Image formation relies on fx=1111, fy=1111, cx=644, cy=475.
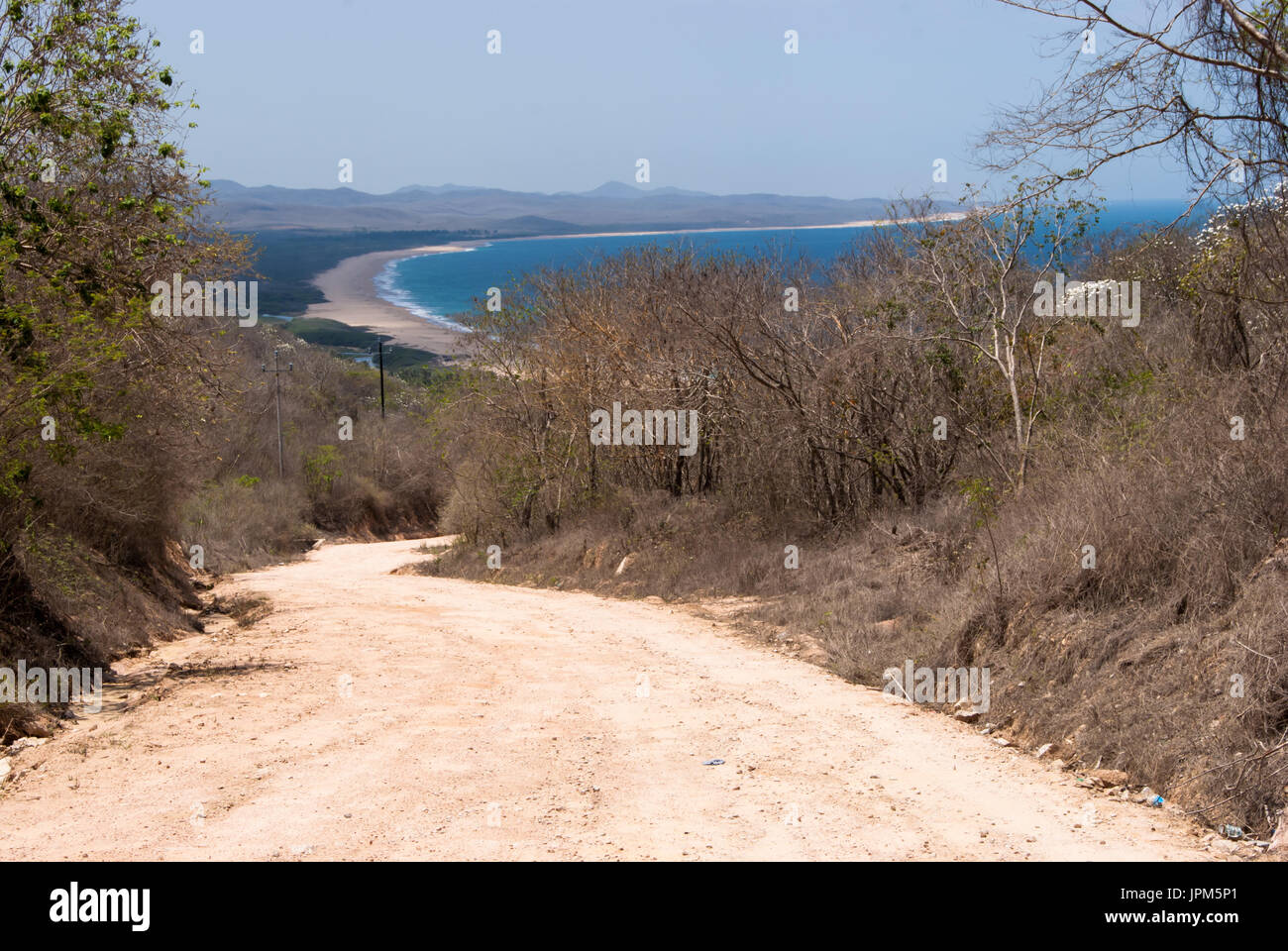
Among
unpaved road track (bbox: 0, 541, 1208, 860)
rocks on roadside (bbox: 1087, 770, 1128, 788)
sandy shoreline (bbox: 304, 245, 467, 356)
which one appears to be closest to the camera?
unpaved road track (bbox: 0, 541, 1208, 860)

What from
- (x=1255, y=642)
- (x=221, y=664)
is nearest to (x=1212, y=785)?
(x=1255, y=642)

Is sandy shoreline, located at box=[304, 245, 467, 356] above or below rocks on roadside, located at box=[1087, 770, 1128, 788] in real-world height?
above

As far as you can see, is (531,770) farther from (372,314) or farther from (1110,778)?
(372,314)

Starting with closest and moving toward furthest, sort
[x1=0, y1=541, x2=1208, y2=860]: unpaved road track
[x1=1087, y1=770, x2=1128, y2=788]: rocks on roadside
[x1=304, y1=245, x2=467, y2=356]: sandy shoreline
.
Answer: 1. [x1=0, y1=541, x2=1208, y2=860]: unpaved road track
2. [x1=1087, y1=770, x2=1128, y2=788]: rocks on roadside
3. [x1=304, y1=245, x2=467, y2=356]: sandy shoreline

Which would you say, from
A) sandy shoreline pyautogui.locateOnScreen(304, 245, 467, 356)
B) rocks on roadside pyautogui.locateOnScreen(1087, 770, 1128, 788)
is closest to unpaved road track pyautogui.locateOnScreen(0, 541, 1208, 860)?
rocks on roadside pyautogui.locateOnScreen(1087, 770, 1128, 788)

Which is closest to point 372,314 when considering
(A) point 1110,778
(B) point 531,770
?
(B) point 531,770

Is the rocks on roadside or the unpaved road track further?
the rocks on roadside

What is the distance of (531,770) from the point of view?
26.8 ft

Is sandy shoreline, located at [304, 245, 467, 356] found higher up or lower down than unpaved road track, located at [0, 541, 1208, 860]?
higher up

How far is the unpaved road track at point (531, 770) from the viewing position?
6480 mm

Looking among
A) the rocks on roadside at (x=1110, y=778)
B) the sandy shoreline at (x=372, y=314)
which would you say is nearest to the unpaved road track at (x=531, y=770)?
the rocks on roadside at (x=1110, y=778)

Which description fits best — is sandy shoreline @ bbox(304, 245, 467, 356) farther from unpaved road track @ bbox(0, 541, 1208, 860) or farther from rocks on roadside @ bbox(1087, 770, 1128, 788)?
rocks on roadside @ bbox(1087, 770, 1128, 788)

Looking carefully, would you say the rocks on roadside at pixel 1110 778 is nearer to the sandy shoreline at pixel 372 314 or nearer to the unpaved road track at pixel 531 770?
the unpaved road track at pixel 531 770

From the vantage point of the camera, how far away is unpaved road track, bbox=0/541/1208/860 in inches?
255
